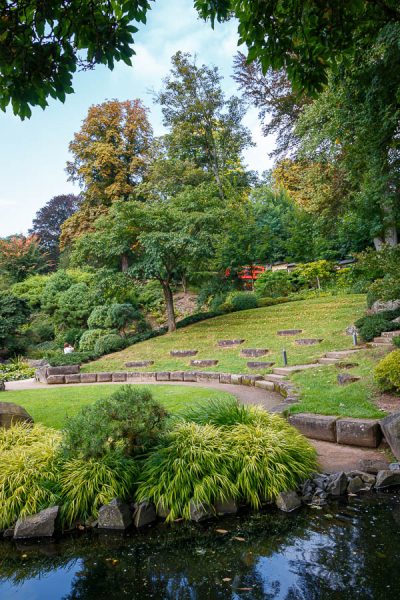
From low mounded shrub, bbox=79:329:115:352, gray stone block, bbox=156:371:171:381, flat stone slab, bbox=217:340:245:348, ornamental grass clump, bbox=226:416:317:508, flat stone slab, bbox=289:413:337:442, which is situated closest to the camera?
ornamental grass clump, bbox=226:416:317:508

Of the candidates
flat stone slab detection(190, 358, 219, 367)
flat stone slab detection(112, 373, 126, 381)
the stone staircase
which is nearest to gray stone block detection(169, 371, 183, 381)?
flat stone slab detection(190, 358, 219, 367)

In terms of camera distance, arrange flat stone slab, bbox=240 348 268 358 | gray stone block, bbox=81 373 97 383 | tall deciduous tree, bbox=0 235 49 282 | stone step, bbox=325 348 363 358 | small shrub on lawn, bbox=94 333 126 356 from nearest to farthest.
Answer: stone step, bbox=325 348 363 358, flat stone slab, bbox=240 348 268 358, gray stone block, bbox=81 373 97 383, small shrub on lawn, bbox=94 333 126 356, tall deciduous tree, bbox=0 235 49 282

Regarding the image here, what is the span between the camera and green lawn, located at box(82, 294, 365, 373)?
40.1 ft

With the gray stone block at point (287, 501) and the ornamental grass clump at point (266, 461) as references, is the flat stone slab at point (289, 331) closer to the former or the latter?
the ornamental grass clump at point (266, 461)

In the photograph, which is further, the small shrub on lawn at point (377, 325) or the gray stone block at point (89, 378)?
the gray stone block at point (89, 378)

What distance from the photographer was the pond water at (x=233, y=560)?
2.93m

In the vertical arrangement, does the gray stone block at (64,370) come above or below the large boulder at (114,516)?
above

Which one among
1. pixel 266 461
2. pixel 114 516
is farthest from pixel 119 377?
pixel 266 461

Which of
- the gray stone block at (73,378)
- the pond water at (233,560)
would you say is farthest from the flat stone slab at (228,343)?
the pond water at (233,560)

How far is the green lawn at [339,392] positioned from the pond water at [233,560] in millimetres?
1863

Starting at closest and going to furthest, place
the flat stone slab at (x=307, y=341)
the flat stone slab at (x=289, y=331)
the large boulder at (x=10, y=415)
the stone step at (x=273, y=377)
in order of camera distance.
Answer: the large boulder at (x=10, y=415) → the stone step at (x=273, y=377) → the flat stone slab at (x=307, y=341) → the flat stone slab at (x=289, y=331)

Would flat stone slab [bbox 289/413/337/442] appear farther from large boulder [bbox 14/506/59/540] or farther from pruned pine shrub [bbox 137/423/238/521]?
large boulder [bbox 14/506/59/540]

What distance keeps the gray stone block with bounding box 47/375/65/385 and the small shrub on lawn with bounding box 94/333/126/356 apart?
9.19 ft

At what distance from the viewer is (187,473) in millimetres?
4352
